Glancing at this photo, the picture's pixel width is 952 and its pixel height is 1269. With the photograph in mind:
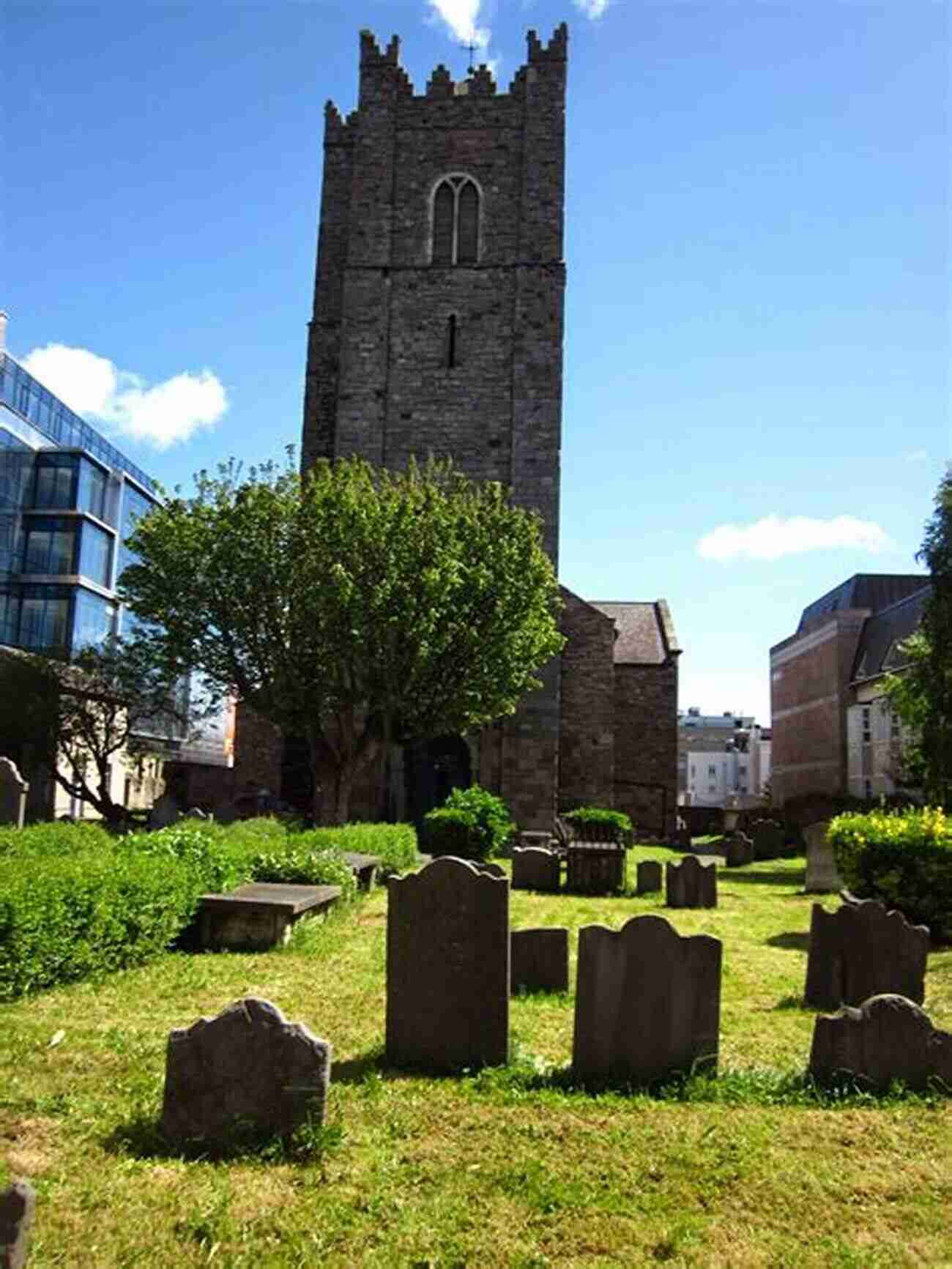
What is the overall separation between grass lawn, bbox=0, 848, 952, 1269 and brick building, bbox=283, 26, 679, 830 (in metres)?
21.8

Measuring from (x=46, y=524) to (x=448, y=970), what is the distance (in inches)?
1925

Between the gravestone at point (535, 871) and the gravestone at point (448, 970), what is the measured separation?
10.6 meters

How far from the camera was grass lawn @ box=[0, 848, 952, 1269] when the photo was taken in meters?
3.87

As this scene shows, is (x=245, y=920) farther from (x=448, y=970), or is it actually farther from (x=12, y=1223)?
(x=12, y=1223)

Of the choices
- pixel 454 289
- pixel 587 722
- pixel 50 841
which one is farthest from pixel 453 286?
pixel 50 841

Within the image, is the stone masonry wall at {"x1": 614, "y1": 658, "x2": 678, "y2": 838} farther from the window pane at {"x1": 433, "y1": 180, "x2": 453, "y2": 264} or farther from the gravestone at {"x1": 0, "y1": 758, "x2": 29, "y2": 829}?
the gravestone at {"x1": 0, "y1": 758, "x2": 29, "y2": 829}

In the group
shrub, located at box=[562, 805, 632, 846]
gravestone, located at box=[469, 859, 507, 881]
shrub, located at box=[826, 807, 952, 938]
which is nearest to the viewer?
gravestone, located at box=[469, 859, 507, 881]

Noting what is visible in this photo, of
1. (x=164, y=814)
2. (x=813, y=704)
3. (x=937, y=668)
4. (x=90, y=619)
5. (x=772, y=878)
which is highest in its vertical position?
(x=90, y=619)

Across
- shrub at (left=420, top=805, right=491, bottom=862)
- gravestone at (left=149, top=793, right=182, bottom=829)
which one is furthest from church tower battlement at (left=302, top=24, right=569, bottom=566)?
Answer: gravestone at (left=149, top=793, right=182, bottom=829)

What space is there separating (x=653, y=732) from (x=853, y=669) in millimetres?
22941

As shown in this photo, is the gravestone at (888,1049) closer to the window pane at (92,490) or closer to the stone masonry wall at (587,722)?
the stone masonry wall at (587,722)

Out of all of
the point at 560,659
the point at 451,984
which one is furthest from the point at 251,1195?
the point at 560,659

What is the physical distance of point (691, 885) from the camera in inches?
579

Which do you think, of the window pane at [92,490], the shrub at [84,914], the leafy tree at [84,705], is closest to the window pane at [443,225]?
the leafy tree at [84,705]
